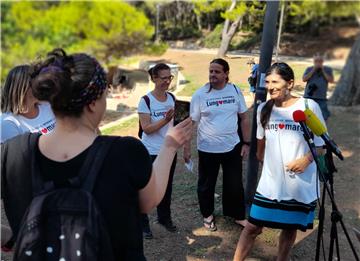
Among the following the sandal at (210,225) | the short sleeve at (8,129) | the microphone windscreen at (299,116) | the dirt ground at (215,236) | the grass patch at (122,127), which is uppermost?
the microphone windscreen at (299,116)

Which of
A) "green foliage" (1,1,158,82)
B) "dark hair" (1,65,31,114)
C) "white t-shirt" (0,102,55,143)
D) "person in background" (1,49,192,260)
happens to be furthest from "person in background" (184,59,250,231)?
"person in background" (1,49,192,260)

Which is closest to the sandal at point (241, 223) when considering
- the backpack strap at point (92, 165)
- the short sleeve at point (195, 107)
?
the short sleeve at point (195, 107)

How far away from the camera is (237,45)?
157 inches

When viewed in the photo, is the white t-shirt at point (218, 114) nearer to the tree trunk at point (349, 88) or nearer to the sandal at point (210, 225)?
the sandal at point (210, 225)

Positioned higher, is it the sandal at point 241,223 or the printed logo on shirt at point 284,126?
the printed logo on shirt at point 284,126

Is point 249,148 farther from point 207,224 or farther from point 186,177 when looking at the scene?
point 186,177

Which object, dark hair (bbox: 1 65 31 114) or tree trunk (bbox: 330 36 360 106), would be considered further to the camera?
tree trunk (bbox: 330 36 360 106)

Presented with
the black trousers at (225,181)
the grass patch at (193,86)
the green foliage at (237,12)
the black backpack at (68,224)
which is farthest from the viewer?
the green foliage at (237,12)

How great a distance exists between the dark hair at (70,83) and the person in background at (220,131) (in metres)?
2.13

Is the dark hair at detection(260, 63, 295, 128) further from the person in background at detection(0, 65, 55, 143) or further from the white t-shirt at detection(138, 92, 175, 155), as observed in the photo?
the person in background at detection(0, 65, 55, 143)

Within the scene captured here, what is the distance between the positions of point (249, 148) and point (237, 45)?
3.21 ft

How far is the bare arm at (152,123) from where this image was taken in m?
3.41

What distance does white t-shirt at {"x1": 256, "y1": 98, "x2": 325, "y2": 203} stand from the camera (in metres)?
2.71

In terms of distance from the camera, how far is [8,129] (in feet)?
7.92
